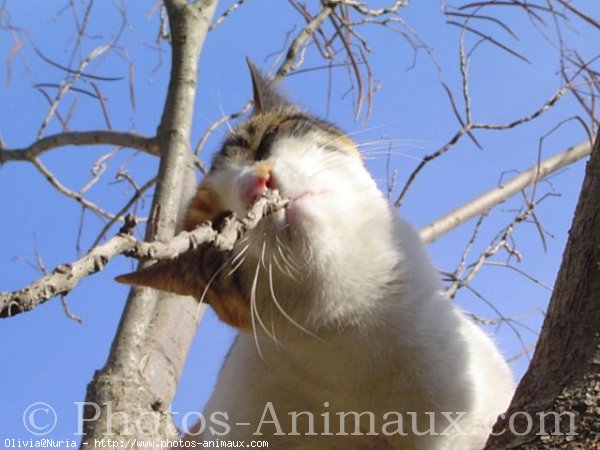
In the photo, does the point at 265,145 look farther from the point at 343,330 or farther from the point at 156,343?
the point at 156,343

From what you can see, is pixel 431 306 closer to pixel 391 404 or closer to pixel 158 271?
pixel 391 404

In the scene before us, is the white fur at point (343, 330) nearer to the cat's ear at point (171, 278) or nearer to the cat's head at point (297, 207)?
the cat's head at point (297, 207)

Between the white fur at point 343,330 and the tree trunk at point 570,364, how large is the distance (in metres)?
0.43

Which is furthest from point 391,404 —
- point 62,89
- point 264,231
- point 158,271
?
point 62,89

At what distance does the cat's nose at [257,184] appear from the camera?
152 cm

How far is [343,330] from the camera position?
5.15 ft

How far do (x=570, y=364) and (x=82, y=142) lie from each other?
7.32 feet

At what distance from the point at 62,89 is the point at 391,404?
84.3 inches

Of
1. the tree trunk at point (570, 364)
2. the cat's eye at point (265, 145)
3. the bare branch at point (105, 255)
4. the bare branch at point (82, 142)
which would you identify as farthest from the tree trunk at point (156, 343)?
the tree trunk at point (570, 364)

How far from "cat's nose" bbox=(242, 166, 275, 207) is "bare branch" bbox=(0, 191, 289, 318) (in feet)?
1.35

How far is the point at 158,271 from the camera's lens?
1.59 meters

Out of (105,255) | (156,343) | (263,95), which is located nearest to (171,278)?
(156,343)

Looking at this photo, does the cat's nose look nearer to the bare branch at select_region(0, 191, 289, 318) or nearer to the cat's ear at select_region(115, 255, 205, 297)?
the cat's ear at select_region(115, 255, 205, 297)

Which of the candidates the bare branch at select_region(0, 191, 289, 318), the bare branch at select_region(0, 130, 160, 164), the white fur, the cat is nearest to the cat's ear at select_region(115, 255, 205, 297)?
the cat
